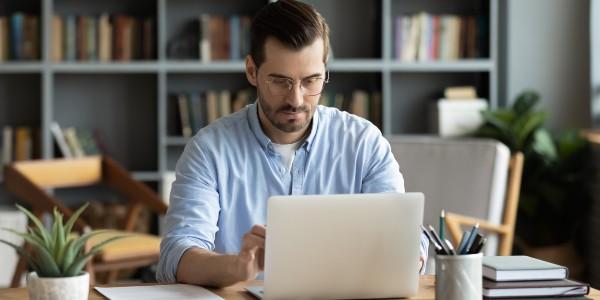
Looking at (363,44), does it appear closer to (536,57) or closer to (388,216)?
(536,57)

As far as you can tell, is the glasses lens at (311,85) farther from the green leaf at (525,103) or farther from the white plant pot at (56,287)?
the green leaf at (525,103)

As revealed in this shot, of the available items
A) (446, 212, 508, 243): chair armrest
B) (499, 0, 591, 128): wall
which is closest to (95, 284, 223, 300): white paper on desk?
(446, 212, 508, 243): chair armrest

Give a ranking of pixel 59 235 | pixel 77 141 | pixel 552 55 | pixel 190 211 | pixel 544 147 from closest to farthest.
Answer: pixel 59 235, pixel 190 211, pixel 544 147, pixel 77 141, pixel 552 55

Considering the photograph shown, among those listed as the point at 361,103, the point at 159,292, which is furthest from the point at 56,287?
the point at 361,103

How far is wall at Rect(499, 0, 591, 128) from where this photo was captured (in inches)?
216

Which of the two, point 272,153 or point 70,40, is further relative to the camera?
point 70,40

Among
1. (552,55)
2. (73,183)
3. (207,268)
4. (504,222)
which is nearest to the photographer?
(207,268)

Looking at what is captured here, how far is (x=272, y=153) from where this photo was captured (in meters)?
2.49

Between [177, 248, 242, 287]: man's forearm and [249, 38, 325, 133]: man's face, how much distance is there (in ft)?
1.31

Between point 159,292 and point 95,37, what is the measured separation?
358 centimetres

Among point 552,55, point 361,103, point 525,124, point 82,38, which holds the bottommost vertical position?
point 525,124

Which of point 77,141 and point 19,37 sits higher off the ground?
Answer: point 19,37

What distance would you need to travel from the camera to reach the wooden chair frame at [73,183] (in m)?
4.19

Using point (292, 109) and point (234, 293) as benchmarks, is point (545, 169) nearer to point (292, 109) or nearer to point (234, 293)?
point (292, 109)
